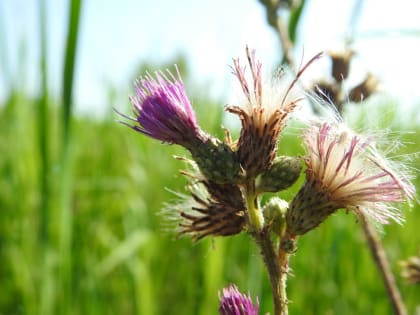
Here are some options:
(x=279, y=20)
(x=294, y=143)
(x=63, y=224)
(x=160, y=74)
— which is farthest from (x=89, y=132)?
(x=160, y=74)

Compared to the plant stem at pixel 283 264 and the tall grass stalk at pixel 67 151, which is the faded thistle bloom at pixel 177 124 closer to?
the plant stem at pixel 283 264

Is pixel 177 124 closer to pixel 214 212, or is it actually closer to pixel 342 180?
pixel 214 212

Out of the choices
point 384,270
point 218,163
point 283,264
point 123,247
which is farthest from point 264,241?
point 123,247

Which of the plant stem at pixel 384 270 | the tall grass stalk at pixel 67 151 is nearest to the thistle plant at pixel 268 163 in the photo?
the plant stem at pixel 384 270

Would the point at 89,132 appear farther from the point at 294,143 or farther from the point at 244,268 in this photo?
the point at 244,268

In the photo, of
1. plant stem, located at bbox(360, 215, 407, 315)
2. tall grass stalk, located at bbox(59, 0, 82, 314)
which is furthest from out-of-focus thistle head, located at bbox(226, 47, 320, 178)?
tall grass stalk, located at bbox(59, 0, 82, 314)
